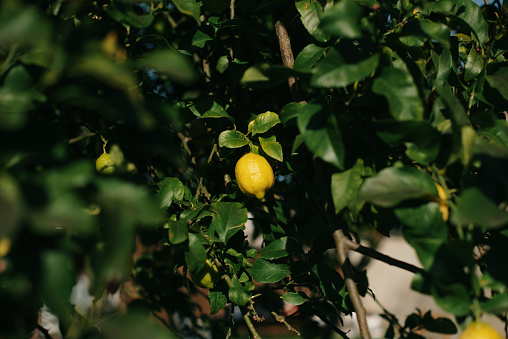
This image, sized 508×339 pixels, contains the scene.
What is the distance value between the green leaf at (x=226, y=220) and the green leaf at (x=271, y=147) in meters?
0.16

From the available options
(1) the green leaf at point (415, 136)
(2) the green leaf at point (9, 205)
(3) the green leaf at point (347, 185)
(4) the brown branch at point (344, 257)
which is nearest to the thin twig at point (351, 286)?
(4) the brown branch at point (344, 257)

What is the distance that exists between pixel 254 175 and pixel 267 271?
0.77 feet

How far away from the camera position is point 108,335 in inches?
17.7

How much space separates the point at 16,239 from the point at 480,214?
0.54 metres

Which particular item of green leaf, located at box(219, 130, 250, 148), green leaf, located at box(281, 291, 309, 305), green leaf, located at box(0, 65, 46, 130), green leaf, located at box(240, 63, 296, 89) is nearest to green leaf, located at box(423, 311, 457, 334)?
green leaf, located at box(281, 291, 309, 305)

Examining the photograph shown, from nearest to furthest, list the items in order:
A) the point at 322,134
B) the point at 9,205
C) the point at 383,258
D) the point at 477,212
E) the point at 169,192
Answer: the point at 9,205 → the point at 477,212 → the point at 322,134 → the point at 383,258 → the point at 169,192

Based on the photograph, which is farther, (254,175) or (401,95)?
(254,175)

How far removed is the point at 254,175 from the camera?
0.94m

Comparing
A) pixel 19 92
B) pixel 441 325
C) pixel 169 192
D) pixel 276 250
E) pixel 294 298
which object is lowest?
pixel 441 325

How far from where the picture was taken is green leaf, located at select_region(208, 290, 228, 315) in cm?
99

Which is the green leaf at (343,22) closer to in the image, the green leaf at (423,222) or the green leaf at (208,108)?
the green leaf at (423,222)

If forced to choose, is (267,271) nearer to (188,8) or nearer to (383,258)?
(383,258)

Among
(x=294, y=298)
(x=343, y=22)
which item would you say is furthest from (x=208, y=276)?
(x=343, y=22)

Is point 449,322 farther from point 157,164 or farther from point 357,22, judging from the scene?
point 157,164
